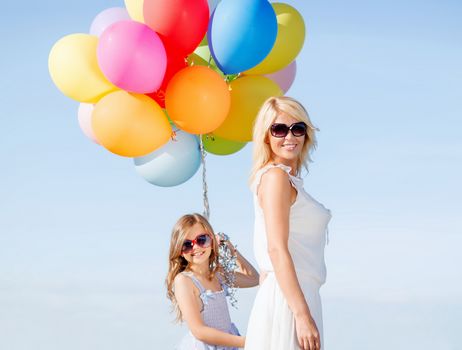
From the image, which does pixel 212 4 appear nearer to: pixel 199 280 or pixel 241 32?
pixel 241 32

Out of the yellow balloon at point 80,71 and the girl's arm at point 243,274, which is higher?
the yellow balloon at point 80,71

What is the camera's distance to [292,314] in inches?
110

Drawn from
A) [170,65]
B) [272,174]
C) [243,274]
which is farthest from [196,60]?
[272,174]

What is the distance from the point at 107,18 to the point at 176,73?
3.23 ft

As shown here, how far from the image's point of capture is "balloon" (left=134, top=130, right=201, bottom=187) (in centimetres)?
563

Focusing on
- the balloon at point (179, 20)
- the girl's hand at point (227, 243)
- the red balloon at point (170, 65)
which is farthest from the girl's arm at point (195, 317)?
the balloon at point (179, 20)

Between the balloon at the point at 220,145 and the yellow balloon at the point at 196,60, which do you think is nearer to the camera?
the yellow balloon at the point at 196,60

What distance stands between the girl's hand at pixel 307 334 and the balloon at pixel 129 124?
288 cm

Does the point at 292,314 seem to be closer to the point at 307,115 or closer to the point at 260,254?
the point at 260,254

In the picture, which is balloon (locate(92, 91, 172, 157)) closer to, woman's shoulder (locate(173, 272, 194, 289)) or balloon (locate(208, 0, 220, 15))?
balloon (locate(208, 0, 220, 15))

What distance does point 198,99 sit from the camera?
5203mm

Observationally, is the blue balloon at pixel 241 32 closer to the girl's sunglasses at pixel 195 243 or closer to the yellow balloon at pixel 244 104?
the yellow balloon at pixel 244 104

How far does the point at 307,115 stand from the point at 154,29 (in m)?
2.61

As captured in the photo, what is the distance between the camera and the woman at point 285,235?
2.74 metres
